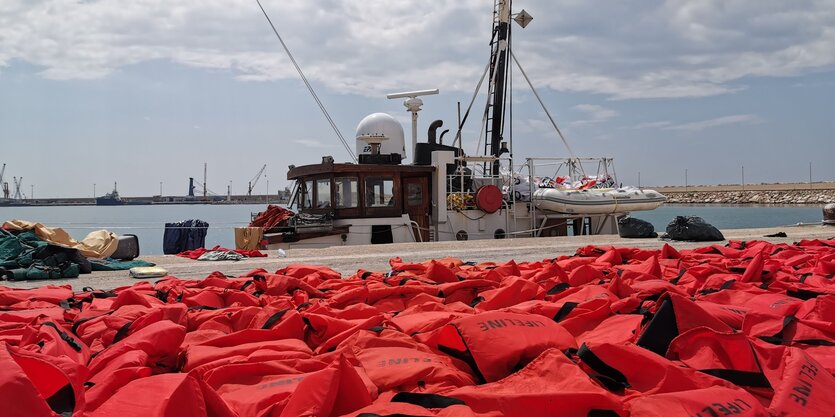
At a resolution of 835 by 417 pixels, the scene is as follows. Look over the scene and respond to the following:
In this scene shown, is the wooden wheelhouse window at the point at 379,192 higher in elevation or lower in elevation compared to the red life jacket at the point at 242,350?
higher

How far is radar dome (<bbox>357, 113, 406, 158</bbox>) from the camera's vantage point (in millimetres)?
16664

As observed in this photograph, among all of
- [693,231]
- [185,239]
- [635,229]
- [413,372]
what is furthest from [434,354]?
[185,239]

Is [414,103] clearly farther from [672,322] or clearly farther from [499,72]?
[672,322]

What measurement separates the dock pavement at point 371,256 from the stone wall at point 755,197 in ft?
285

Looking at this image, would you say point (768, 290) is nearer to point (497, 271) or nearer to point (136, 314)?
point (497, 271)

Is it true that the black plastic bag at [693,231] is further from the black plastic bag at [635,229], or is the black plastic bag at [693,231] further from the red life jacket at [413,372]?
the red life jacket at [413,372]

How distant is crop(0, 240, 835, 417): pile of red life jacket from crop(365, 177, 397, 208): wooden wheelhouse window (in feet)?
32.3

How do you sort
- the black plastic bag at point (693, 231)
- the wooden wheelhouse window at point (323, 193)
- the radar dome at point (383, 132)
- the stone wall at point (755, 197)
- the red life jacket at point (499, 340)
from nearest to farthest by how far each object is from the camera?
the red life jacket at point (499, 340) < the black plastic bag at point (693, 231) < the wooden wheelhouse window at point (323, 193) < the radar dome at point (383, 132) < the stone wall at point (755, 197)

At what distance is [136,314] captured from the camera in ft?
11.4

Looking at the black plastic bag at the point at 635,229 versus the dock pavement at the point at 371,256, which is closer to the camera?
the dock pavement at the point at 371,256

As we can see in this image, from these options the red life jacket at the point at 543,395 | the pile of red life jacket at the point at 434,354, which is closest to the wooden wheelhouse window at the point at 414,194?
the pile of red life jacket at the point at 434,354

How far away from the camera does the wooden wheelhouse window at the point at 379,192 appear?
14.2 metres

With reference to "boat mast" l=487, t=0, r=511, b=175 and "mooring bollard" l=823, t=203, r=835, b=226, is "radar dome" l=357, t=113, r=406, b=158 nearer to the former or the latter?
"boat mast" l=487, t=0, r=511, b=175

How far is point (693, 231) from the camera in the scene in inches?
424
